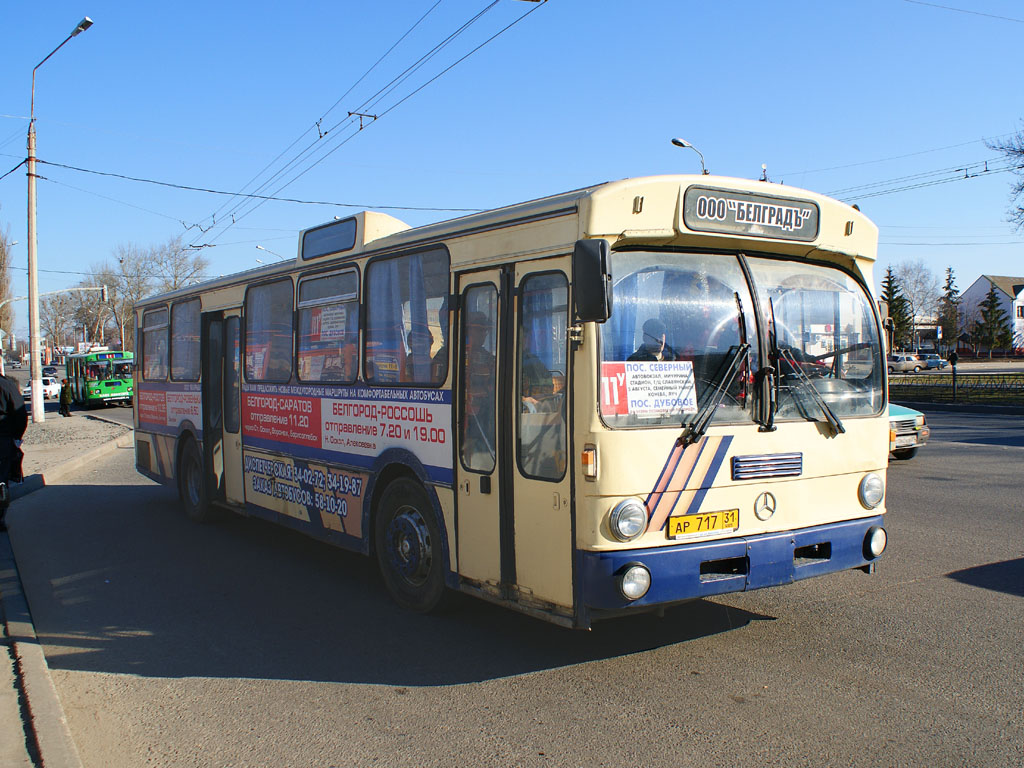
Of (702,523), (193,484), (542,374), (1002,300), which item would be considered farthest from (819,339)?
(1002,300)

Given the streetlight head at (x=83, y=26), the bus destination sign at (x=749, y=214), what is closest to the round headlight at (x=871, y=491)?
the bus destination sign at (x=749, y=214)

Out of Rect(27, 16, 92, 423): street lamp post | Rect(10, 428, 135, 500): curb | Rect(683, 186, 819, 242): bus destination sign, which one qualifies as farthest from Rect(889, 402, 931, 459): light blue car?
Rect(27, 16, 92, 423): street lamp post

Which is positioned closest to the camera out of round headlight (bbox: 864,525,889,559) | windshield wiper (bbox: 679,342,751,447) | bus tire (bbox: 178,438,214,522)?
windshield wiper (bbox: 679,342,751,447)

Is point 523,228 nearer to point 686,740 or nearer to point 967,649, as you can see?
point 686,740

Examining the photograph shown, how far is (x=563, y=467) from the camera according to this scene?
4844 mm

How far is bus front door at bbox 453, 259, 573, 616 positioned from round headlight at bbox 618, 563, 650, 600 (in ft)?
1.08

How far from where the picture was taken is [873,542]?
5473 mm

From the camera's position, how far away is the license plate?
4789 mm

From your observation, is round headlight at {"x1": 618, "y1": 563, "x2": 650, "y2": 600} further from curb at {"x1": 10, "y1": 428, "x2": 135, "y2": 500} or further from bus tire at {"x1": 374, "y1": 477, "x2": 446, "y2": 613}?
curb at {"x1": 10, "y1": 428, "x2": 135, "y2": 500}

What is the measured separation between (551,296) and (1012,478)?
9.87 m

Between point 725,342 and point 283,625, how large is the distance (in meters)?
3.70

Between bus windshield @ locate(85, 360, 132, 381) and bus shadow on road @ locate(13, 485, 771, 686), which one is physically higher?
bus windshield @ locate(85, 360, 132, 381)

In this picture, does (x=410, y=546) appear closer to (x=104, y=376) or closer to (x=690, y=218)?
(x=690, y=218)

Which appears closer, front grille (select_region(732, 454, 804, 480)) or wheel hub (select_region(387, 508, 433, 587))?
front grille (select_region(732, 454, 804, 480))
